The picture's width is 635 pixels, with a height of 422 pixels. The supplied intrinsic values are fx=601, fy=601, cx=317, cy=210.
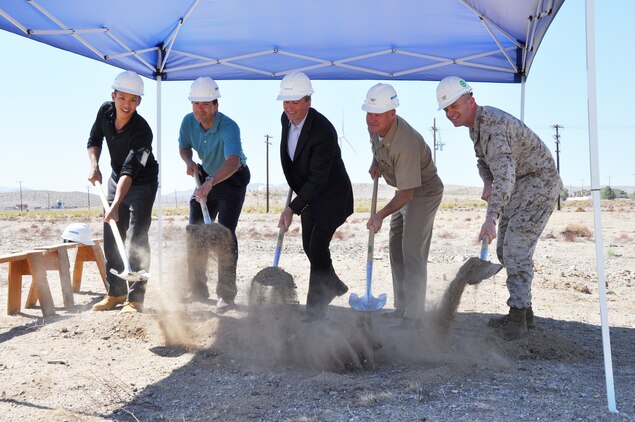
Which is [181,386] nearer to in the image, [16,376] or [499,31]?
[16,376]

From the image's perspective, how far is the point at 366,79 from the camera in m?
→ 7.55

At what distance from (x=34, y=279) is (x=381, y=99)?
415 centimetres

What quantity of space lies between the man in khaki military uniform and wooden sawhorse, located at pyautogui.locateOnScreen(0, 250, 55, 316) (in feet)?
11.5

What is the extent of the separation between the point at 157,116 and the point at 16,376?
12.0ft

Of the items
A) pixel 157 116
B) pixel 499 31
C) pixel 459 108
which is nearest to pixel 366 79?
pixel 499 31

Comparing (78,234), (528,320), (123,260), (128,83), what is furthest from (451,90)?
(78,234)

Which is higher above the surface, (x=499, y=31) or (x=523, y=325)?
(x=499, y=31)

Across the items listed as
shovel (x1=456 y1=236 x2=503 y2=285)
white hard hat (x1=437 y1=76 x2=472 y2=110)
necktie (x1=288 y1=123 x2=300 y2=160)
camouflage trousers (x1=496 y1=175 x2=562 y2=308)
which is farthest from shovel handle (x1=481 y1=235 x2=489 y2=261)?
necktie (x1=288 y1=123 x2=300 y2=160)

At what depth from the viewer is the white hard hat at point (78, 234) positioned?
739 cm

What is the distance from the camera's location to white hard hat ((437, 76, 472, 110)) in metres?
4.54

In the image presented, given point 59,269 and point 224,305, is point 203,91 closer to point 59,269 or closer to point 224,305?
point 224,305

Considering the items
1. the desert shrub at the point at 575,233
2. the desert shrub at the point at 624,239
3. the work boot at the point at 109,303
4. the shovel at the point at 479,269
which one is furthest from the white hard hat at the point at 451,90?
the desert shrub at the point at 575,233

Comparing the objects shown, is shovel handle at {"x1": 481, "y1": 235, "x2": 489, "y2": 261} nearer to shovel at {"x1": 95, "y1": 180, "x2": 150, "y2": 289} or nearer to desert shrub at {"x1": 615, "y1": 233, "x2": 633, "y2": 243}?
shovel at {"x1": 95, "y1": 180, "x2": 150, "y2": 289}

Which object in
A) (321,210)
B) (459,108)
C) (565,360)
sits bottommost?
(565,360)
